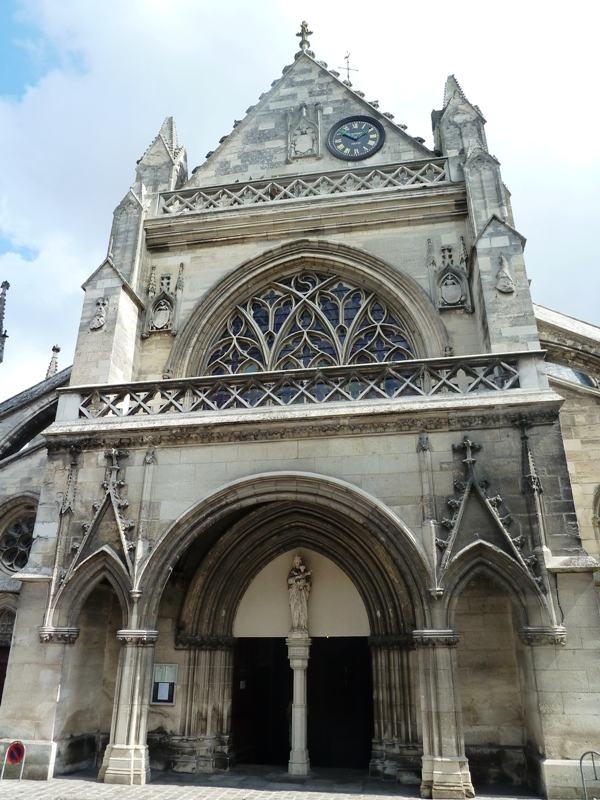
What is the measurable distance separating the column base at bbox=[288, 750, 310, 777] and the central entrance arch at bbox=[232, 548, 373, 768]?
1.26 meters

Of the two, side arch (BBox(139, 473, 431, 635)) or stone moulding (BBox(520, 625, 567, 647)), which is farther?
side arch (BBox(139, 473, 431, 635))

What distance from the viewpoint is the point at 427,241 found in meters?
11.5

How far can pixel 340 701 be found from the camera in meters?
10.5

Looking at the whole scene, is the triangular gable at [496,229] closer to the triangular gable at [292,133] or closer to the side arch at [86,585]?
the triangular gable at [292,133]

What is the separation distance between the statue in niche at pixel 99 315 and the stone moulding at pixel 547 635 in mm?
8371

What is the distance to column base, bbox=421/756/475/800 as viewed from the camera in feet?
22.1

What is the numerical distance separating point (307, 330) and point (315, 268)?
1.42 meters

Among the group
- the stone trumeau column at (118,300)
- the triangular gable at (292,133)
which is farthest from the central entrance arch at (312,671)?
the triangular gable at (292,133)

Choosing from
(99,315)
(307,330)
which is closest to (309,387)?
(307,330)

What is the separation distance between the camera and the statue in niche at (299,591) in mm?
9102

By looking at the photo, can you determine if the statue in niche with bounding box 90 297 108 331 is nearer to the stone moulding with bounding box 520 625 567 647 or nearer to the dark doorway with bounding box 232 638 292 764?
the dark doorway with bounding box 232 638 292 764

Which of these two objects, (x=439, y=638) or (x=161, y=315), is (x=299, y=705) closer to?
(x=439, y=638)

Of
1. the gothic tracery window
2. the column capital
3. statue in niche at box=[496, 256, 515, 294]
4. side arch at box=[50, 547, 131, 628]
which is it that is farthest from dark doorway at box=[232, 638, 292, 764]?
statue in niche at box=[496, 256, 515, 294]

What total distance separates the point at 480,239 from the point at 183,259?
594 centimetres
